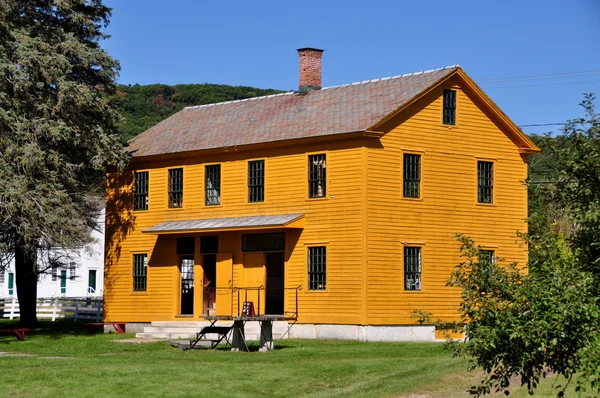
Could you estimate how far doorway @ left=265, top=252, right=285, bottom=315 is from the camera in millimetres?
36938

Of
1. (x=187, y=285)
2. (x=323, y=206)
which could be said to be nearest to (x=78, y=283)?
(x=187, y=285)

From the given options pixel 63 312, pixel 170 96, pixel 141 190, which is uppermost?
pixel 170 96

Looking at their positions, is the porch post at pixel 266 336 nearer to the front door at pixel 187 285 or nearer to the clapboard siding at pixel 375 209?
the clapboard siding at pixel 375 209

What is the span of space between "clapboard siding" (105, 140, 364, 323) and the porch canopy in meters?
0.31

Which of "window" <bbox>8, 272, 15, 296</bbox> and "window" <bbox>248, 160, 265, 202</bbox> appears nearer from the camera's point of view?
"window" <bbox>248, 160, 265, 202</bbox>

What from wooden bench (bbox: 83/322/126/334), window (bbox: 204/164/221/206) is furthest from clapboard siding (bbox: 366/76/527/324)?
wooden bench (bbox: 83/322/126/334)

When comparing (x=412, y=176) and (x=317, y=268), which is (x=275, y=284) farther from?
(x=412, y=176)

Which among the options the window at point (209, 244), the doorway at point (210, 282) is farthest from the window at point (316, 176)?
the doorway at point (210, 282)

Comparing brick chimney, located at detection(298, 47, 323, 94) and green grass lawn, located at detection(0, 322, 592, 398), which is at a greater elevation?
brick chimney, located at detection(298, 47, 323, 94)

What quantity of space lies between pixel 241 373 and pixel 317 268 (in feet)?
34.9

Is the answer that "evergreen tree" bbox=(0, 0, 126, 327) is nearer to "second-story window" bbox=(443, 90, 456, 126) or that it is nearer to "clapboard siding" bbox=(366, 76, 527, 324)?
"clapboard siding" bbox=(366, 76, 527, 324)

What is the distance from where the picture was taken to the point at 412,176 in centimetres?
3466

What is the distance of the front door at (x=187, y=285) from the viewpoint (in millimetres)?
38281

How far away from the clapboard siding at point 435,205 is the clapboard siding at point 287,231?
726 millimetres
